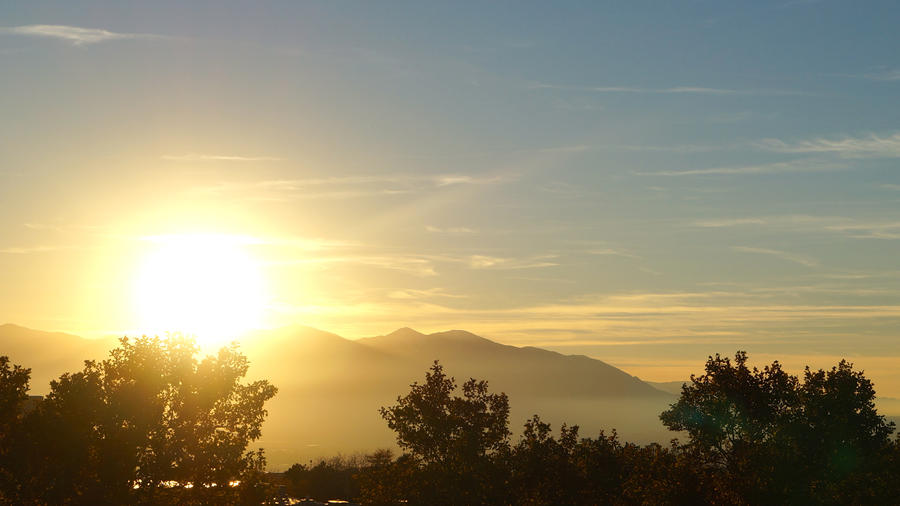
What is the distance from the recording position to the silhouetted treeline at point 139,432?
45.6 m

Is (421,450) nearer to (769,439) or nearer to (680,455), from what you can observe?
(680,455)

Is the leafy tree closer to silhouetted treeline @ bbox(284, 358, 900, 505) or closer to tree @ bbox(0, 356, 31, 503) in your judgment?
silhouetted treeline @ bbox(284, 358, 900, 505)

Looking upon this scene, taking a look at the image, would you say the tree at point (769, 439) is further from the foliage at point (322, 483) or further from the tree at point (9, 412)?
the foliage at point (322, 483)

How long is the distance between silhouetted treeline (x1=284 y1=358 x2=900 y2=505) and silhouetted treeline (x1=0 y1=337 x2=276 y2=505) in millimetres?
11338

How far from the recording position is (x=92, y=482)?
150 ft

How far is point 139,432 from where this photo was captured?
47312 mm

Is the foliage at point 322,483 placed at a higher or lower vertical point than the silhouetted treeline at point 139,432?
lower

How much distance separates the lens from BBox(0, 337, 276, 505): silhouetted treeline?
150 ft

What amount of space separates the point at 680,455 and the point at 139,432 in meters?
29.2

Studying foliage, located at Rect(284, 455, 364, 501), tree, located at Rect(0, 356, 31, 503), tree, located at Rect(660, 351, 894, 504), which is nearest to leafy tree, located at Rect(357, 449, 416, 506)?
tree, located at Rect(660, 351, 894, 504)

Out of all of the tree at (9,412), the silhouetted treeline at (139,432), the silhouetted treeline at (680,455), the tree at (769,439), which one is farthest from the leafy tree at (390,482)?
the tree at (9,412)

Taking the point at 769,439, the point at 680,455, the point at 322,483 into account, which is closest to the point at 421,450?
the point at 680,455

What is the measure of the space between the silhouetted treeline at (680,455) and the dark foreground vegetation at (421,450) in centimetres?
9

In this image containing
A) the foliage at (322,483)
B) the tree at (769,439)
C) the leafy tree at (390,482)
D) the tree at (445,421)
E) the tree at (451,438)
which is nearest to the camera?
the tree at (769,439)
